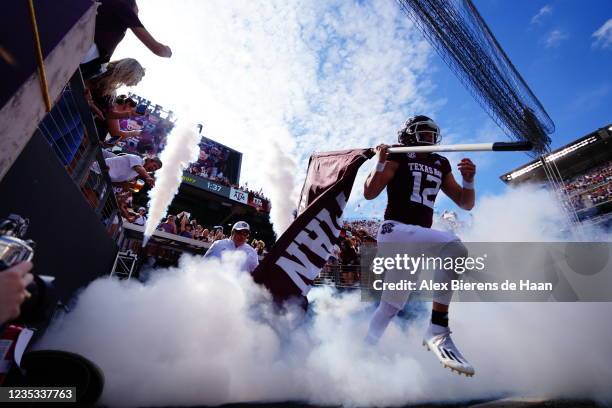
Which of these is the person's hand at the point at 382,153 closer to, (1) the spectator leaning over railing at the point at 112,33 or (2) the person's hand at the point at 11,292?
(1) the spectator leaning over railing at the point at 112,33

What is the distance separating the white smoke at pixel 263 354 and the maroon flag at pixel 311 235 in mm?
230

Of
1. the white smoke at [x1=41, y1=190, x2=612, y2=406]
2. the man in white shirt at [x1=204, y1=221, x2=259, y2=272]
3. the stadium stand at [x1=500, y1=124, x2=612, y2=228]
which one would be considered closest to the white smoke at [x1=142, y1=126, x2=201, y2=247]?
the man in white shirt at [x1=204, y1=221, x2=259, y2=272]

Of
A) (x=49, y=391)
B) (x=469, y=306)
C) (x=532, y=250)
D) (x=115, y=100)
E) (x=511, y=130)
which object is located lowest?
(x=49, y=391)

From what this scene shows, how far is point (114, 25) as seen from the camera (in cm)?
281

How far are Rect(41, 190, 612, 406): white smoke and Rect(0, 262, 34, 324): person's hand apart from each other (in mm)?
1304

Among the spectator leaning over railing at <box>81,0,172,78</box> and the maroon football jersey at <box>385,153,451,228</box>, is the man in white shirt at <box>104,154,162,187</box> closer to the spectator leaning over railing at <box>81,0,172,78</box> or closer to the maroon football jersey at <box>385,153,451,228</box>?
the spectator leaning over railing at <box>81,0,172,78</box>

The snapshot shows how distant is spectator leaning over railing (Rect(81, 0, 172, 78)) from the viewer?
274cm

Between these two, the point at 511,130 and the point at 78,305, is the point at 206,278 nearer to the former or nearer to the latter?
the point at 78,305

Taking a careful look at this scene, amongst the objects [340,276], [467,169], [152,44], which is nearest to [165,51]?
→ [152,44]

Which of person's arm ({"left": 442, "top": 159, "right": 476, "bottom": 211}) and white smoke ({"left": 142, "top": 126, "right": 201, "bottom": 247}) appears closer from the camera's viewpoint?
person's arm ({"left": 442, "top": 159, "right": 476, "bottom": 211})

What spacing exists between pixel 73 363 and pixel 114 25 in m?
2.80

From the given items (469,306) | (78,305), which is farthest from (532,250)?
(78,305)

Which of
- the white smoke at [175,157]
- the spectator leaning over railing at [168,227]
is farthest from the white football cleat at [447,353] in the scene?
the spectator leaning over railing at [168,227]

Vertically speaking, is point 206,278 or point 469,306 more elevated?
point 469,306
